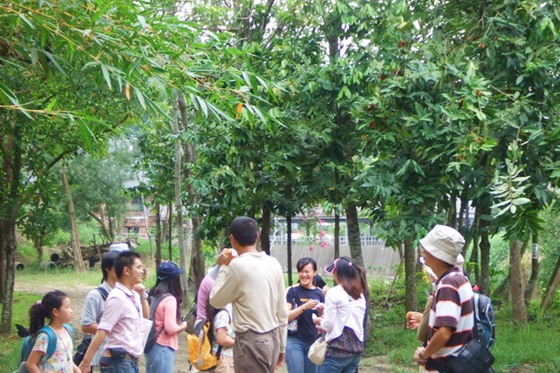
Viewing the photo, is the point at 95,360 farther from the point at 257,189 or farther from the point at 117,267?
the point at 257,189

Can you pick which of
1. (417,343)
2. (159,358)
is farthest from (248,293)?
(417,343)

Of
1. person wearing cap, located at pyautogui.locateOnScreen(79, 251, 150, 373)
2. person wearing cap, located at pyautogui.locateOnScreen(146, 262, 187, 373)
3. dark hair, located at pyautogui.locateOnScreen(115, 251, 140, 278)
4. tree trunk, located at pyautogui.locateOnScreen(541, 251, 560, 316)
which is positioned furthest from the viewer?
tree trunk, located at pyautogui.locateOnScreen(541, 251, 560, 316)

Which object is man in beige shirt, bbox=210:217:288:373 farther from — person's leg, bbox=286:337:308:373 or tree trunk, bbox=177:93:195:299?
tree trunk, bbox=177:93:195:299

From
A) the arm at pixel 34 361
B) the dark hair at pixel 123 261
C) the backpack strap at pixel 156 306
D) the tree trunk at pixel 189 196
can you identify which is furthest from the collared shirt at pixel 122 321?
the tree trunk at pixel 189 196

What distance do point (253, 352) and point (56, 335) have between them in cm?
156

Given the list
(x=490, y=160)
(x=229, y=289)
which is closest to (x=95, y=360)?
(x=229, y=289)

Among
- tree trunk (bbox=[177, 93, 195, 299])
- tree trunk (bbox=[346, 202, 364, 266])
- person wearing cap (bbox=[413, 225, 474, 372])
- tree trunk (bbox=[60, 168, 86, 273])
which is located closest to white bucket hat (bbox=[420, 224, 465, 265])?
person wearing cap (bbox=[413, 225, 474, 372])

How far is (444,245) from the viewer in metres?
4.53

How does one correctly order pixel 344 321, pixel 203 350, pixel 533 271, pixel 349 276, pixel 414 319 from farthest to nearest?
pixel 533 271, pixel 349 276, pixel 344 321, pixel 203 350, pixel 414 319

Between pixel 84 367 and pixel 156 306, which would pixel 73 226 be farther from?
pixel 84 367

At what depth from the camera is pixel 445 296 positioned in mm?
4379

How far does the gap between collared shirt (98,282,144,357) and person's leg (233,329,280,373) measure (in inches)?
42.9

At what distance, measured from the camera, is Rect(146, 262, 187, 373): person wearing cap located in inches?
258

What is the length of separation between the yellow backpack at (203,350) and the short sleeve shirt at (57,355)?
104 centimetres
